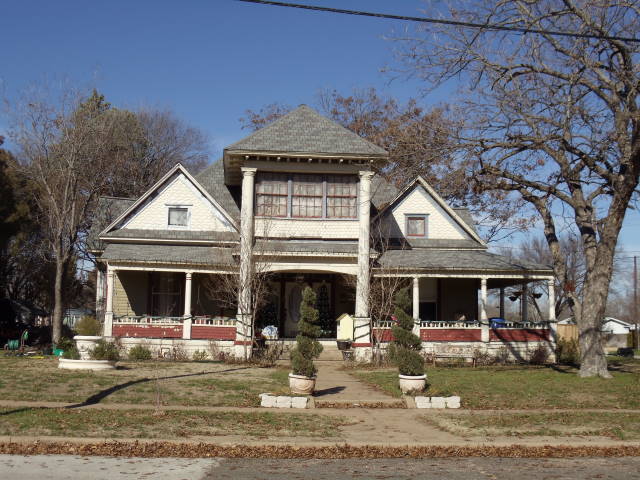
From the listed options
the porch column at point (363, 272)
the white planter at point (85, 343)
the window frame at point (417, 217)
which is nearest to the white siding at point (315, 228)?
the porch column at point (363, 272)

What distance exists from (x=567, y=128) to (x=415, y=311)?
9.82 m

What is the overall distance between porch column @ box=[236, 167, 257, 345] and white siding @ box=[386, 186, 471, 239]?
7002 mm

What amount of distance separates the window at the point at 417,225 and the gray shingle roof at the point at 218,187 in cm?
734

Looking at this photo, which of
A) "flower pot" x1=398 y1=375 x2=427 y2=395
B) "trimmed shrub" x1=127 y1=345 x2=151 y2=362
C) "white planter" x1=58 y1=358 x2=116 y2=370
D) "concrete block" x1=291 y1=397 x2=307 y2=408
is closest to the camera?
"concrete block" x1=291 y1=397 x2=307 y2=408

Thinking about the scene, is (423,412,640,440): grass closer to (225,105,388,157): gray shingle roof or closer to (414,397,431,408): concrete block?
(414,397,431,408): concrete block

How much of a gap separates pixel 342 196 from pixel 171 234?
727 centimetres

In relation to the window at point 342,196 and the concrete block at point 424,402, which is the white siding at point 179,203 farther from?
the concrete block at point 424,402

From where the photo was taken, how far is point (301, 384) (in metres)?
15.8

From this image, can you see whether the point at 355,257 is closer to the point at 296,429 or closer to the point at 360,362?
the point at 360,362

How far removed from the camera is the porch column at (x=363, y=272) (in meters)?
25.5

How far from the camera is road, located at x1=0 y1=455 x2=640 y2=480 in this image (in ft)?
29.8

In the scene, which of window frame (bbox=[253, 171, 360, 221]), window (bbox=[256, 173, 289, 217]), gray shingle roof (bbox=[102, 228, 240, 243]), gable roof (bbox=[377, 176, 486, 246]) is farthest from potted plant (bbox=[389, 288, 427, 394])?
gable roof (bbox=[377, 176, 486, 246])

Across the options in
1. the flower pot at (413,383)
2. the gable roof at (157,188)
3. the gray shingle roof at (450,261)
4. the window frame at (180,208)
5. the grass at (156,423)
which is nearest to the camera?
the grass at (156,423)

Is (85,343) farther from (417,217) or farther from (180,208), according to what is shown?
(417,217)
